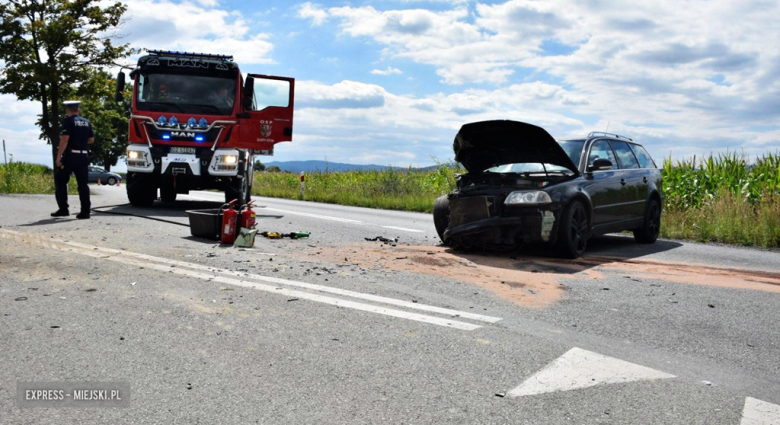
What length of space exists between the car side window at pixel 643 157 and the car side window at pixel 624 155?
191mm

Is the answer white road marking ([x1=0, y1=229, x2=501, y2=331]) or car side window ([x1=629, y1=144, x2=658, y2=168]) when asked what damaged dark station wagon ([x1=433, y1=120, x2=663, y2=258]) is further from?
white road marking ([x1=0, y1=229, x2=501, y2=331])

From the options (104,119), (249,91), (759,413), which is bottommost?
(759,413)

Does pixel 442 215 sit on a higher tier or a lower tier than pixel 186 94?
lower

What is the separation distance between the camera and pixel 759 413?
3.13m

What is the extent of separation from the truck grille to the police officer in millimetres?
6450

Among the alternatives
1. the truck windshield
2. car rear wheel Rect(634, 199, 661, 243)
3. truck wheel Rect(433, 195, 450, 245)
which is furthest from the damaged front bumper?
the truck windshield

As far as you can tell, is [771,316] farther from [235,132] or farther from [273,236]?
[235,132]

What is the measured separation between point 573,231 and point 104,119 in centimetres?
5932

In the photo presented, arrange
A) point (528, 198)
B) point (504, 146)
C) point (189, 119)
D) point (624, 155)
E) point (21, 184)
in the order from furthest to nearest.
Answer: point (21, 184) < point (189, 119) < point (624, 155) < point (504, 146) < point (528, 198)

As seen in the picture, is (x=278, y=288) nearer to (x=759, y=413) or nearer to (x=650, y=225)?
(x=759, y=413)

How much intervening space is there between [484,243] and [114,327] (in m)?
5.04

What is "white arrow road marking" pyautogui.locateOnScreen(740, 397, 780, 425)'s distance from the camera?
303cm

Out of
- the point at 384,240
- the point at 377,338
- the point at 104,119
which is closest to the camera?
the point at 377,338

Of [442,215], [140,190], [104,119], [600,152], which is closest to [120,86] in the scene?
[140,190]
